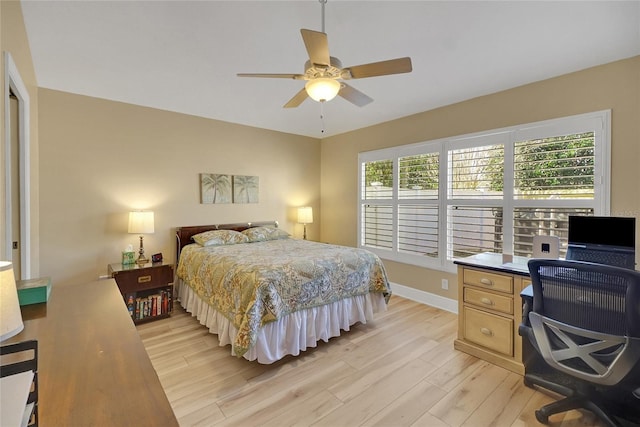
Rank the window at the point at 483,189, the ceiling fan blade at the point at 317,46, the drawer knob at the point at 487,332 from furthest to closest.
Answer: the window at the point at 483,189 → the drawer knob at the point at 487,332 → the ceiling fan blade at the point at 317,46

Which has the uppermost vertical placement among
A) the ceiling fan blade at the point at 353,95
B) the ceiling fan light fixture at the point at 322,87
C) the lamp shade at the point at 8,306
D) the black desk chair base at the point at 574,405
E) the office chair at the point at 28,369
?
the ceiling fan blade at the point at 353,95

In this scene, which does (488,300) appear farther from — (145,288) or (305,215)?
(145,288)

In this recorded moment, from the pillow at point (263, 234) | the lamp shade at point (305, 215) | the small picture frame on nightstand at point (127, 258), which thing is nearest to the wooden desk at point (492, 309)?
the pillow at point (263, 234)

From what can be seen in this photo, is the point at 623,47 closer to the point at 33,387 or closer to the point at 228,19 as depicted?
the point at 228,19

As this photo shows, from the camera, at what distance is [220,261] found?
2986 millimetres

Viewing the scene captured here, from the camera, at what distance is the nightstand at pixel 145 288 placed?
3191mm

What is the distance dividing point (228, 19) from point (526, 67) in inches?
107

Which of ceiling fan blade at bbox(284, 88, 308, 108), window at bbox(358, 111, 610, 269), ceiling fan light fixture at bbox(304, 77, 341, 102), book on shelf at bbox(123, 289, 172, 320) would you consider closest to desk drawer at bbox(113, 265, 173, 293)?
book on shelf at bbox(123, 289, 172, 320)

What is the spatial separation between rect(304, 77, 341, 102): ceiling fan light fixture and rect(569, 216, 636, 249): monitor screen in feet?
6.98

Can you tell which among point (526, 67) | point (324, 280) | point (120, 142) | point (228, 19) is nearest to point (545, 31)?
point (526, 67)

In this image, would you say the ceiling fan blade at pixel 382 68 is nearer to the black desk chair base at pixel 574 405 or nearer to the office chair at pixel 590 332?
the office chair at pixel 590 332

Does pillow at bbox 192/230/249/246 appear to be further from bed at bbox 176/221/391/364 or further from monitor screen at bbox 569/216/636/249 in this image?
monitor screen at bbox 569/216/636/249

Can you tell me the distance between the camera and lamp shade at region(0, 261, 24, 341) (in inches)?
33.8

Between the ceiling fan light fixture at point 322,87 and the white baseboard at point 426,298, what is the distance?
292 centimetres
